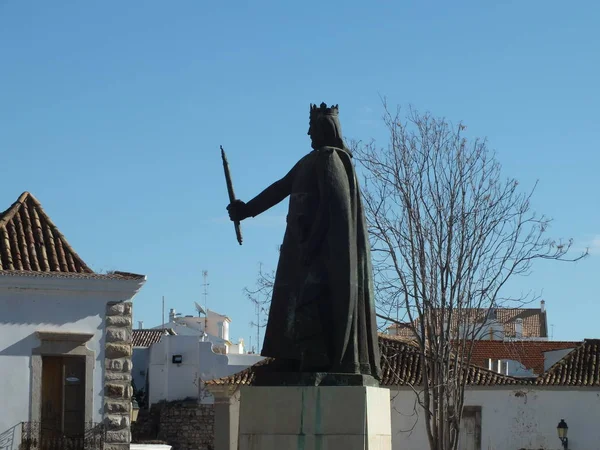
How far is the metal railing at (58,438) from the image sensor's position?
53.3 feet

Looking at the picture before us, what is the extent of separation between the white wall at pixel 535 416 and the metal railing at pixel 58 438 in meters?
17.9

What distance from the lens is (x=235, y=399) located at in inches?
1334

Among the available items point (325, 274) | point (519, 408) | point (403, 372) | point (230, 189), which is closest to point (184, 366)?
point (403, 372)

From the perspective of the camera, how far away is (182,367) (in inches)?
1626

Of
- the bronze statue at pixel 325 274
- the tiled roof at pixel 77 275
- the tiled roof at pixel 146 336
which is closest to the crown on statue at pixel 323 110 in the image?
the bronze statue at pixel 325 274

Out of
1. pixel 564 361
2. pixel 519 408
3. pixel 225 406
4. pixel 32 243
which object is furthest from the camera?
pixel 564 361

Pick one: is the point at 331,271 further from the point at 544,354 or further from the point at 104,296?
the point at 544,354

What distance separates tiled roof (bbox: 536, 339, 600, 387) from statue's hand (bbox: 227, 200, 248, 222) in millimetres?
25289

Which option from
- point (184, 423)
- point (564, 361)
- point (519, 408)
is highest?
point (564, 361)

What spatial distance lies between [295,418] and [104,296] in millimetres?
9083

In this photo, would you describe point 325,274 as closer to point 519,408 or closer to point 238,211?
point 238,211

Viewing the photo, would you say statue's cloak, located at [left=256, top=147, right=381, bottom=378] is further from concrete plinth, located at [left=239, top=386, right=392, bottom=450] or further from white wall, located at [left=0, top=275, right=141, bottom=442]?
white wall, located at [left=0, top=275, right=141, bottom=442]

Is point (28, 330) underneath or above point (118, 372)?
above

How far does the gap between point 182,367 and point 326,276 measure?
33.3m
